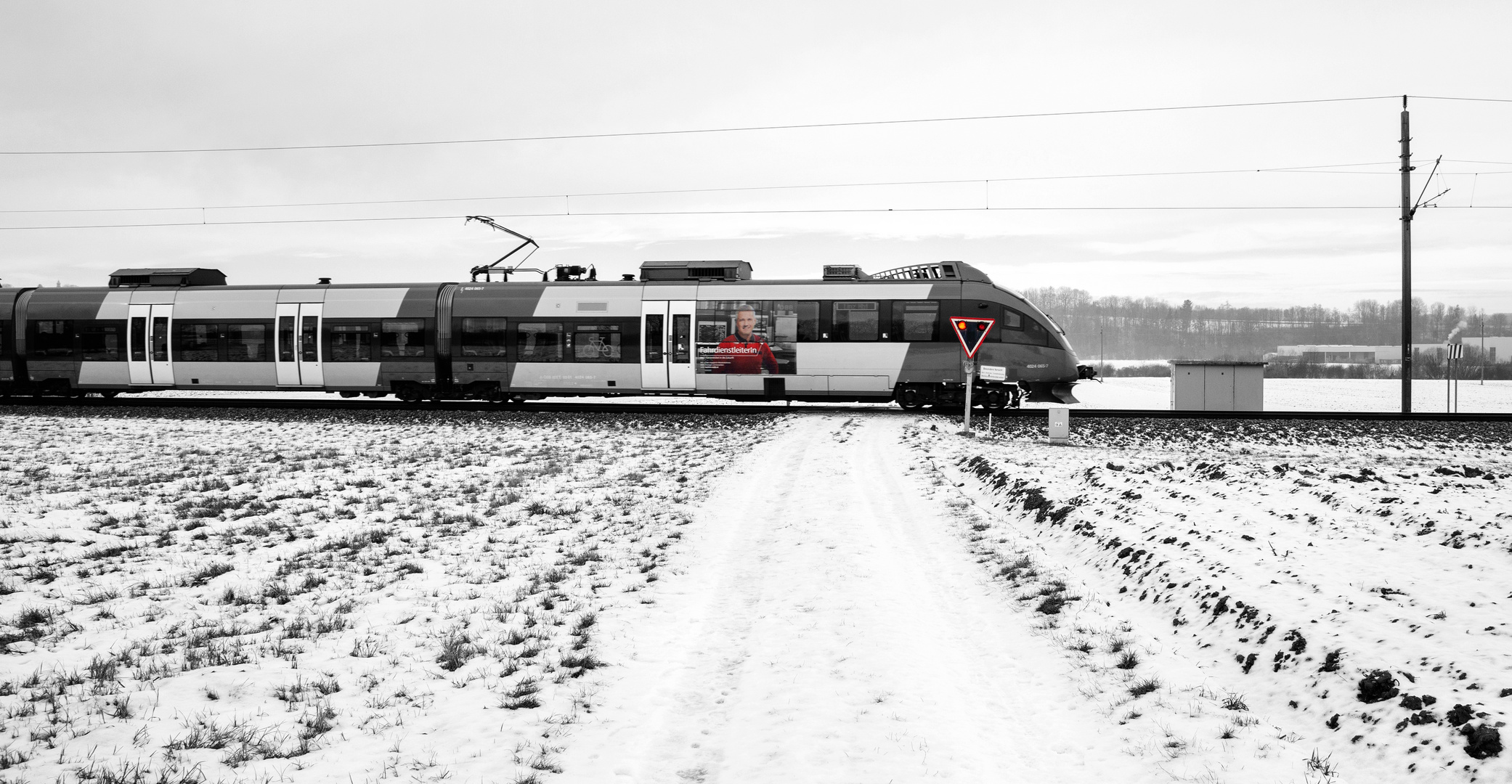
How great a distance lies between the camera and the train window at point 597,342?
23047 millimetres

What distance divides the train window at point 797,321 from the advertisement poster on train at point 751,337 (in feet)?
0.06

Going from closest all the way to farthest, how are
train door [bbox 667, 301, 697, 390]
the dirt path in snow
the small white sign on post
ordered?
the dirt path in snow
the small white sign on post
train door [bbox 667, 301, 697, 390]

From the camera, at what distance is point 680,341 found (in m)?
22.9

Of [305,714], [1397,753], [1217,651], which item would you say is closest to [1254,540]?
[1217,651]

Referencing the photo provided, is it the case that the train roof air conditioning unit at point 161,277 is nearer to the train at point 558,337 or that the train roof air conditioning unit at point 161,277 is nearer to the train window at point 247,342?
the train at point 558,337

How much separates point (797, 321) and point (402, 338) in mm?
11007

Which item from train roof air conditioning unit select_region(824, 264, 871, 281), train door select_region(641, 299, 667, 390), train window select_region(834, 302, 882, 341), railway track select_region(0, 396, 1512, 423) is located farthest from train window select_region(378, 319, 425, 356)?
train window select_region(834, 302, 882, 341)

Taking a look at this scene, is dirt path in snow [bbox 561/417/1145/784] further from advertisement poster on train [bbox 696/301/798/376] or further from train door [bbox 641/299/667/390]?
train door [bbox 641/299/667/390]

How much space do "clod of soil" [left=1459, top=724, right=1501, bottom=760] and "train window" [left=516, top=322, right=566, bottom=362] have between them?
21.4 metres

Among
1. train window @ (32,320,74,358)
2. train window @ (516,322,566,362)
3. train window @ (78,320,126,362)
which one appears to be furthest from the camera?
train window @ (32,320,74,358)

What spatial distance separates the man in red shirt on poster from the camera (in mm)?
22578

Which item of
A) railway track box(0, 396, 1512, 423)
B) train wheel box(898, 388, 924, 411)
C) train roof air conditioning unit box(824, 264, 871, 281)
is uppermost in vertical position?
train roof air conditioning unit box(824, 264, 871, 281)

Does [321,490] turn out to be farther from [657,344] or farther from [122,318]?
[122,318]

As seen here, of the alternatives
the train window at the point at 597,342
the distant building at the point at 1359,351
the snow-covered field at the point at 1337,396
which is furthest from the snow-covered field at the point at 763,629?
the distant building at the point at 1359,351
